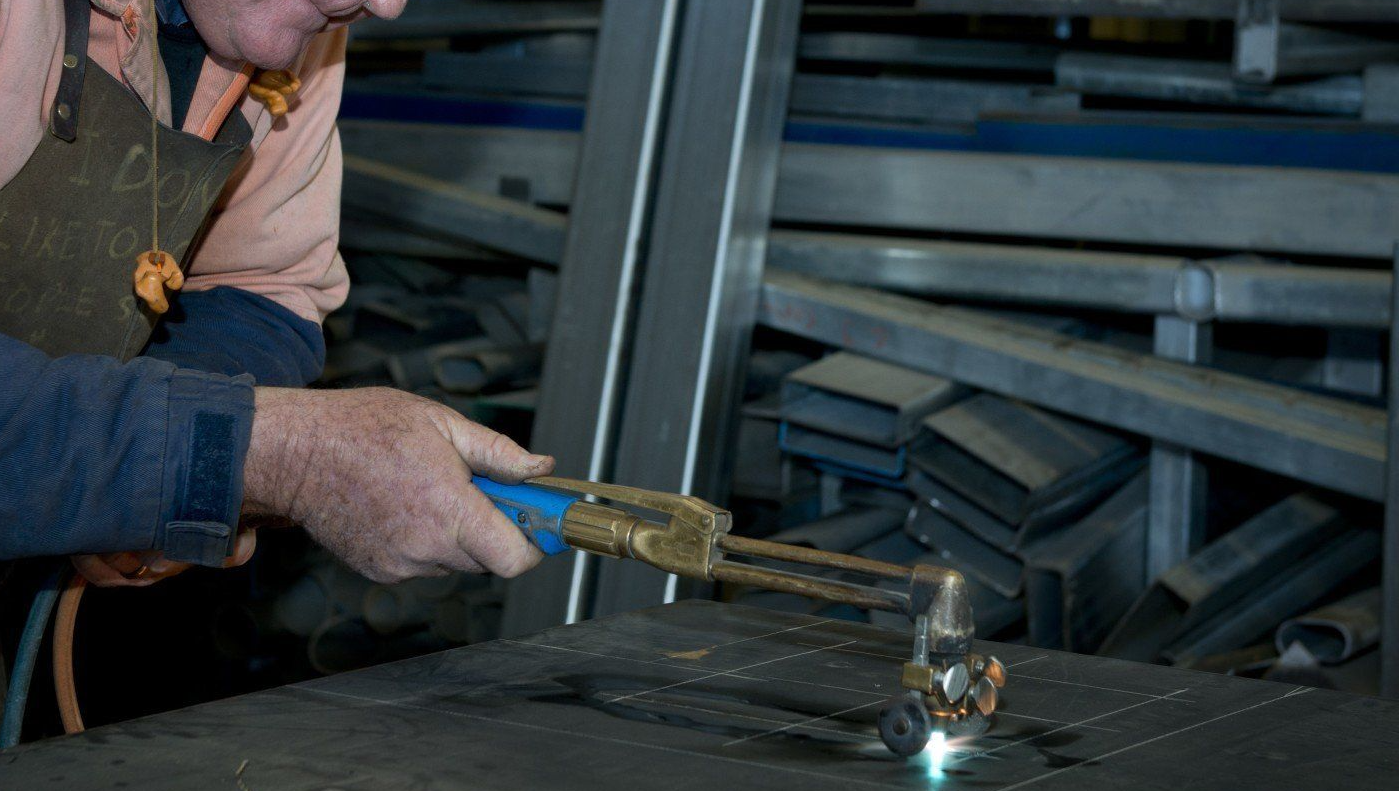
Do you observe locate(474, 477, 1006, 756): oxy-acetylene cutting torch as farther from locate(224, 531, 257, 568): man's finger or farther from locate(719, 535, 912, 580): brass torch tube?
locate(224, 531, 257, 568): man's finger

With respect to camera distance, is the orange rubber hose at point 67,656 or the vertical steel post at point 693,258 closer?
the orange rubber hose at point 67,656

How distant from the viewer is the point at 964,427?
9.57ft

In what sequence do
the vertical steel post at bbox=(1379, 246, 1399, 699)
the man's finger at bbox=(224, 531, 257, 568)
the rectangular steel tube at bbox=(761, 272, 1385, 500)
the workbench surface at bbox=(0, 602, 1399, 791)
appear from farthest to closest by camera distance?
the rectangular steel tube at bbox=(761, 272, 1385, 500), the vertical steel post at bbox=(1379, 246, 1399, 699), the man's finger at bbox=(224, 531, 257, 568), the workbench surface at bbox=(0, 602, 1399, 791)

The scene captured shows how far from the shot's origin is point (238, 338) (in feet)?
5.30

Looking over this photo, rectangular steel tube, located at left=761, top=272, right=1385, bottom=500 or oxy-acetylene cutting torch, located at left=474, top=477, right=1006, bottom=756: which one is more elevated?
rectangular steel tube, located at left=761, top=272, right=1385, bottom=500

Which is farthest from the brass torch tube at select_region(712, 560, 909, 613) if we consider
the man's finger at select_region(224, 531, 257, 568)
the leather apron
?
the leather apron

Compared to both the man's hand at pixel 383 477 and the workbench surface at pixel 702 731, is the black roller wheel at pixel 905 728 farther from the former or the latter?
the man's hand at pixel 383 477

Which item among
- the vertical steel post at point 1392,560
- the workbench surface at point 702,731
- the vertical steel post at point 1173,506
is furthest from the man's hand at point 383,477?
the vertical steel post at point 1173,506

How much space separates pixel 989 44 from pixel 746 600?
1.51 metres

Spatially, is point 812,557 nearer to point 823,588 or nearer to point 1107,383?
point 823,588

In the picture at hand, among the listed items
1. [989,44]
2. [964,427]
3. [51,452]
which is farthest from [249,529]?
[989,44]

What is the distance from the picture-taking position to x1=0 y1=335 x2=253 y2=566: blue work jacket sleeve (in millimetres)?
1130

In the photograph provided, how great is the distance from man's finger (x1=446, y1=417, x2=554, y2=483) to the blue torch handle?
1 cm

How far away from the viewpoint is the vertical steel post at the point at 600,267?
281 centimetres
